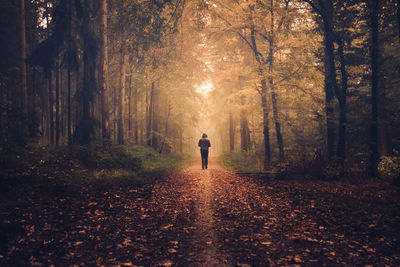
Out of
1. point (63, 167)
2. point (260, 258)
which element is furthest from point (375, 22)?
point (63, 167)

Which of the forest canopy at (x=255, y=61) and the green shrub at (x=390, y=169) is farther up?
the forest canopy at (x=255, y=61)

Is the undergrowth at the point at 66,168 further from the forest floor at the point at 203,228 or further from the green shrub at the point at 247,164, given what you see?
the green shrub at the point at 247,164

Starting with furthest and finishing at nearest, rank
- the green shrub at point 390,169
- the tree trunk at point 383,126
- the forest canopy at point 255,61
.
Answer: the tree trunk at point 383,126
the forest canopy at point 255,61
the green shrub at point 390,169

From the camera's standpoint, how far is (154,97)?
2252 centimetres

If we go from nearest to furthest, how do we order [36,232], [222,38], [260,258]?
[260,258]
[36,232]
[222,38]

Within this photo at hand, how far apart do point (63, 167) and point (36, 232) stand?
522cm

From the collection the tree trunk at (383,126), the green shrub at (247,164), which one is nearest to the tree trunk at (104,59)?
the green shrub at (247,164)

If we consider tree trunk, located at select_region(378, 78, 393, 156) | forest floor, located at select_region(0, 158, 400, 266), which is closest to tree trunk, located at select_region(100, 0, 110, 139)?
forest floor, located at select_region(0, 158, 400, 266)

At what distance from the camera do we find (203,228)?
216 inches

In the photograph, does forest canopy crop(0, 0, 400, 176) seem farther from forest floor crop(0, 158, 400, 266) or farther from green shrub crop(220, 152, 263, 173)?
forest floor crop(0, 158, 400, 266)

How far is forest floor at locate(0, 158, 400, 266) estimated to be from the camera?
13.3ft

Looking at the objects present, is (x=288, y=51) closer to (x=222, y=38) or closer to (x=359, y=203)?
(x=222, y=38)

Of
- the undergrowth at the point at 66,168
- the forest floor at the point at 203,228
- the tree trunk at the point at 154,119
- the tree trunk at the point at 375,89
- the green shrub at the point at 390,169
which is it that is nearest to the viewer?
the forest floor at the point at 203,228

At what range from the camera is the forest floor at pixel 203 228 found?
4.07 meters
